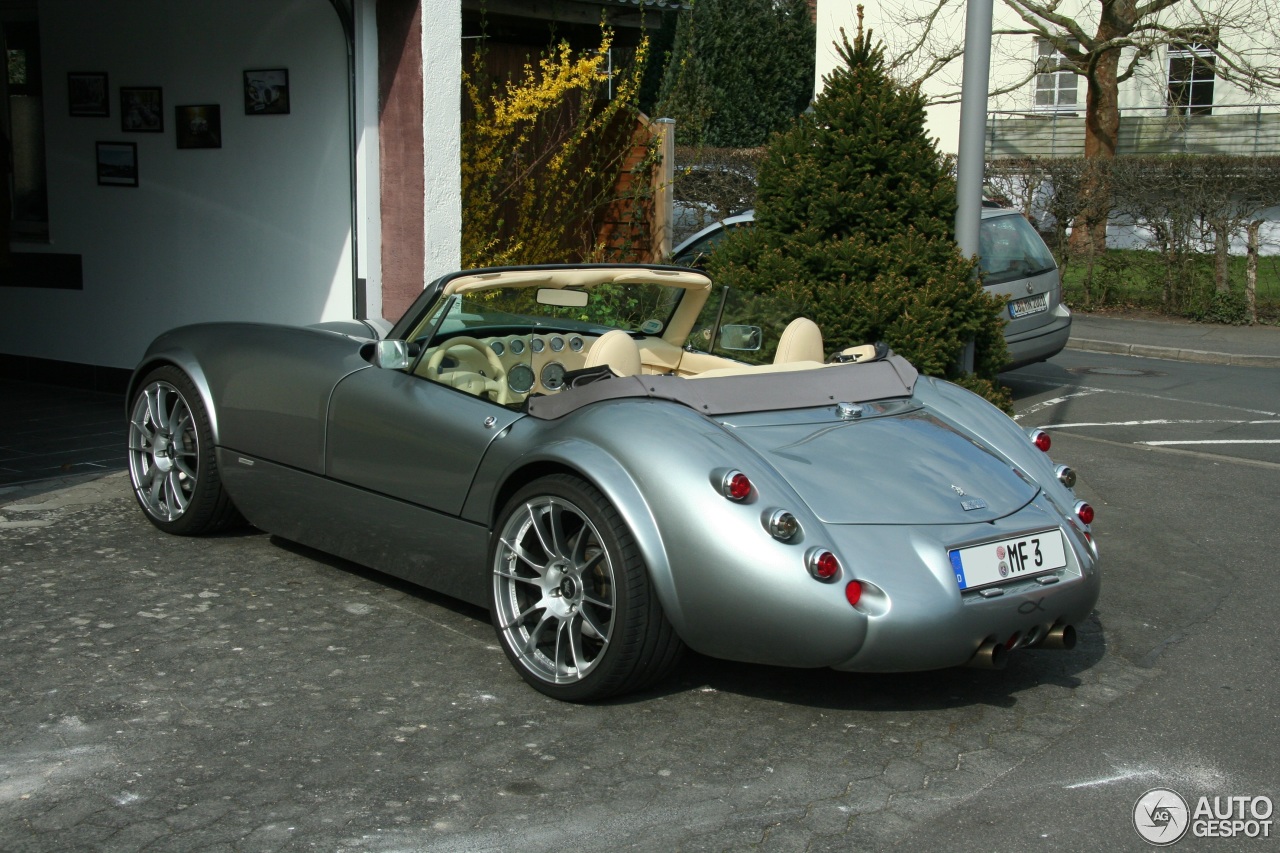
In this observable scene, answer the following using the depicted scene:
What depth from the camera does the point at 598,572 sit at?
14.3 feet

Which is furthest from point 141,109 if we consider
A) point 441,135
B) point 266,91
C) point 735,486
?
point 735,486

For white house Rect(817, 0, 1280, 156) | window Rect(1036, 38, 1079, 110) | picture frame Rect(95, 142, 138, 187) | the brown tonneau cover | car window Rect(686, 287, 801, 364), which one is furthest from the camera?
window Rect(1036, 38, 1079, 110)

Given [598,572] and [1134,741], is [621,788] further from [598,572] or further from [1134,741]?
[1134,741]

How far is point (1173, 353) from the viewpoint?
50.5 ft

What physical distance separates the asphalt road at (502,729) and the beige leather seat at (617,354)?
1079mm

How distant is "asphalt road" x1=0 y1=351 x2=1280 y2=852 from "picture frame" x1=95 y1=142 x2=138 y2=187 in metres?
4.86

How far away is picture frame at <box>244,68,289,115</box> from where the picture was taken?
9172 mm

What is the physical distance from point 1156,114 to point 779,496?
1230 inches

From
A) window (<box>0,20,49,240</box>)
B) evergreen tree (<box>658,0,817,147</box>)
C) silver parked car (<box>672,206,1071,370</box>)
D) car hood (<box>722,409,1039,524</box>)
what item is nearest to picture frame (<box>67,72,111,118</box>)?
window (<box>0,20,49,240</box>)

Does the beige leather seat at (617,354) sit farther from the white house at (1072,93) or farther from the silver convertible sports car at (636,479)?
the white house at (1072,93)

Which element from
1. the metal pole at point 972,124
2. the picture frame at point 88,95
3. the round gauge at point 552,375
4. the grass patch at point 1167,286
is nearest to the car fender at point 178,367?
the round gauge at point 552,375

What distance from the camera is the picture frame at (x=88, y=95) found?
10133 millimetres

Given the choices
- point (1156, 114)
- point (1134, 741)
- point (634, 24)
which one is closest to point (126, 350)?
point (634, 24)

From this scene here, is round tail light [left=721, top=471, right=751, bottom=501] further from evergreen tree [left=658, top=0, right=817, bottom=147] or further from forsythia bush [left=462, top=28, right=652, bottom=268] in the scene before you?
evergreen tree [left=658, top=0, right=817, bottom=147]
